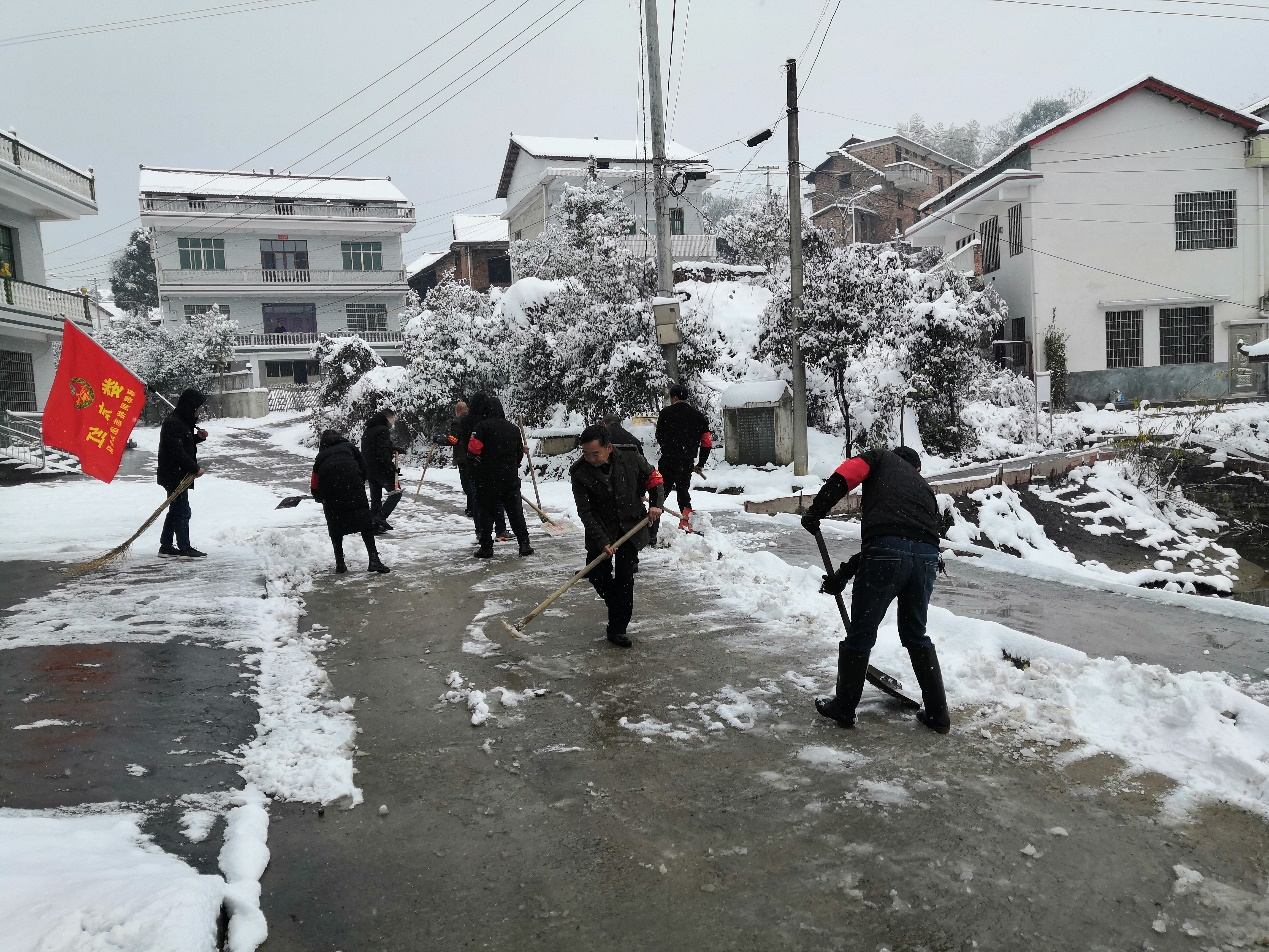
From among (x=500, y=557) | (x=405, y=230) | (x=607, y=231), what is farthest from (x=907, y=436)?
(x=405, y=230)

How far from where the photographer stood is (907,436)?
1789cm

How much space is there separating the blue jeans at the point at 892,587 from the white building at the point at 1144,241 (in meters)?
21.2

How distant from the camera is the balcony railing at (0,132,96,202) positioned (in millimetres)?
19250

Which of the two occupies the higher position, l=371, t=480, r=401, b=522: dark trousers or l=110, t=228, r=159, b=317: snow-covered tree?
l=110, t=228, r=159, b=317: snow-covered tree

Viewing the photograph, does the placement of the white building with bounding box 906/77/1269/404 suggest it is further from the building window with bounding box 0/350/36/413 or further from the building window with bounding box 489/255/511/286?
the building window with bounding box 0/350/36/413

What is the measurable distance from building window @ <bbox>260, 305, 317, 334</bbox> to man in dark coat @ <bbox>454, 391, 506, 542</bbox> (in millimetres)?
31371

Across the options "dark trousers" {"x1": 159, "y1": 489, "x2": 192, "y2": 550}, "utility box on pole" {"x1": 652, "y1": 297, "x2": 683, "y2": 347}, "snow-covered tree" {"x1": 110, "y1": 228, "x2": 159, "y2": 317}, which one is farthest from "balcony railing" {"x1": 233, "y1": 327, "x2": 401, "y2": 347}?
"dark trousers" {"x1": 159, "y1": 489, "x2": 192, "y2": 550}

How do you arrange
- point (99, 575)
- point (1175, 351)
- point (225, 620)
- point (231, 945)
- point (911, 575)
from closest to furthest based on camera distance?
point (231, 945)
point (911, 575)
point (225, 620)
point (99, 575)
point (1175, 351)

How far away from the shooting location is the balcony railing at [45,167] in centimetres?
1925

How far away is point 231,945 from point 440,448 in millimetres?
19634

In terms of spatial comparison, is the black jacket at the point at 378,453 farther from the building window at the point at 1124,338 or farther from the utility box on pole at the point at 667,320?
the building window at the point at 1124,338

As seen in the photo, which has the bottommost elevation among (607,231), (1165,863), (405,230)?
(1165,863)

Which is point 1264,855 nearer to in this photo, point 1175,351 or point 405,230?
point 1175,351

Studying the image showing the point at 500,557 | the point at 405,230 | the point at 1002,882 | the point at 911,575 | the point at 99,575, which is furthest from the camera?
the point at 405,230
